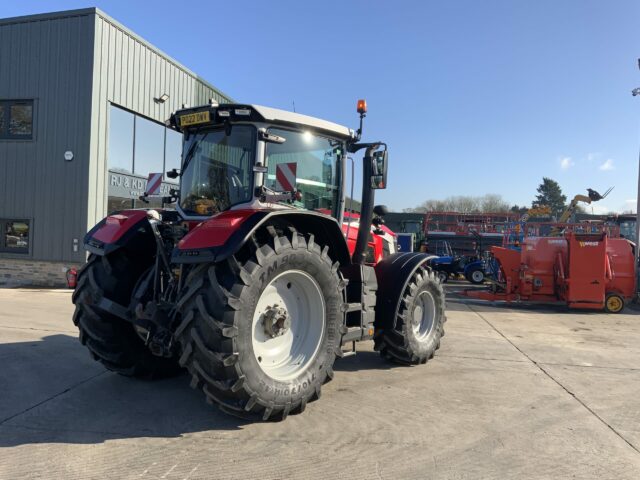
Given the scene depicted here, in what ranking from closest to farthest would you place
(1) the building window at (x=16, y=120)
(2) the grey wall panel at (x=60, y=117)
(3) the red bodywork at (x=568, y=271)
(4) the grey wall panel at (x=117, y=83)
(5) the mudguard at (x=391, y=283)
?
(5) the mudguard at (x=391, y=283), (3) the red bodywork at (x=568, y=271), (2) the grey wall panel at (x=60, y=117), (4) the grey wall panel at (x=117, y=83), (1) the building window at (x=16, y=120)

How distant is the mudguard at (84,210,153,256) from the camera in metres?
4.29

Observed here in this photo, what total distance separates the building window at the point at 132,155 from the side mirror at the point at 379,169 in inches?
376

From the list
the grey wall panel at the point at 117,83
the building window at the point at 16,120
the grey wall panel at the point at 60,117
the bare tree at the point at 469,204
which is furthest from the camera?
the bare tree at the point at 469,204

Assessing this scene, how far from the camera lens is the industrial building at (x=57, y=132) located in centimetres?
1270

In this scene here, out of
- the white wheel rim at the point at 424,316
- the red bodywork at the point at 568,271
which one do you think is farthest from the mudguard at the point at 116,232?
the red bodywork at the point at 568,271

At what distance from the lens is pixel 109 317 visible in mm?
4289

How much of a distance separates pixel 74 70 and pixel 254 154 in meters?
11.2

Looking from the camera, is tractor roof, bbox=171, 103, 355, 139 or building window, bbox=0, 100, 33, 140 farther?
building window, bbox=0, 100, 33, 140

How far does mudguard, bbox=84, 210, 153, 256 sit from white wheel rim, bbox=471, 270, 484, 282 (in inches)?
589

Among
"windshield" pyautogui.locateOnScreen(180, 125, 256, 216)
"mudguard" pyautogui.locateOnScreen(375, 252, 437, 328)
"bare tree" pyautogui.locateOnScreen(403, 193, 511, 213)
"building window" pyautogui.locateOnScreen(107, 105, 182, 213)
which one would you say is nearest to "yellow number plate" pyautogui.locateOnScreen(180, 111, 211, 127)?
"windshield" pyautogui.locateOnScreen(180, 125, 256, 216)

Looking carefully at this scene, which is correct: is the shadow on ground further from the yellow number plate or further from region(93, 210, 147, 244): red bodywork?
the yellow number plate

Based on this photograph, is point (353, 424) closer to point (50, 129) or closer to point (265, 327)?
point (265, 327)

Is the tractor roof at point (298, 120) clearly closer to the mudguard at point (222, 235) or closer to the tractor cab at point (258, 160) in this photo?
the tractor cab at point (258, 160)

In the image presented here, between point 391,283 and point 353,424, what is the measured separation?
1.93 metres
